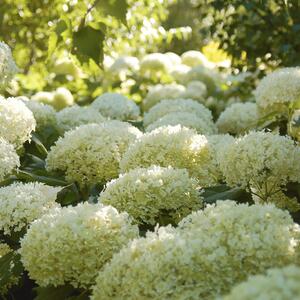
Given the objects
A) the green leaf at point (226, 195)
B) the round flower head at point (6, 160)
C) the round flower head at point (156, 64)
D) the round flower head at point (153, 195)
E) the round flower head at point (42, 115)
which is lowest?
the green leaf at point (226, 195)

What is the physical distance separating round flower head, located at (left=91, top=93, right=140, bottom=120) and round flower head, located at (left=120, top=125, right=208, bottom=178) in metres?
1.66

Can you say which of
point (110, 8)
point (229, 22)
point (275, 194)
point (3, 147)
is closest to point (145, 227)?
point (275, 194)

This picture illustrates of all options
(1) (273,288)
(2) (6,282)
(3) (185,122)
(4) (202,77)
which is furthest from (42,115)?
(4) (202,77)

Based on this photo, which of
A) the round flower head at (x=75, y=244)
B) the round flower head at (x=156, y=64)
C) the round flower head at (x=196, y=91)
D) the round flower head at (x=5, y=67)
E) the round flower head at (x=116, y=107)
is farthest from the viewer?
the round flower head at (x=156, y=64)

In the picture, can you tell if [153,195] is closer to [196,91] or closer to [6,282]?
[6,282]

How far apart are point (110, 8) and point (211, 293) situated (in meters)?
1.54

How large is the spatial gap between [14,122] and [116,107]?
1.52 meters

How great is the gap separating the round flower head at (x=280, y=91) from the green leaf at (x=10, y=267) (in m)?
1.43

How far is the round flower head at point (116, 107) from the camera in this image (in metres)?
4.21

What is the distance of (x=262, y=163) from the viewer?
2.23 metres

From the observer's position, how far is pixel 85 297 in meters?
1.94

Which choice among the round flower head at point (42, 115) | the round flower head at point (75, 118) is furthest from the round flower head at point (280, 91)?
the round flower head at point (42, 115)

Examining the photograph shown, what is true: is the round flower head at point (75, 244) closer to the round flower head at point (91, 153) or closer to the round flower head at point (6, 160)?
the round flower head at point (6, 160)

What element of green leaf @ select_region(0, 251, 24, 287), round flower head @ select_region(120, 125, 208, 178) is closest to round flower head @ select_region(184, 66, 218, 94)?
round flower head @ select_region(120, 125, 208, 178)
